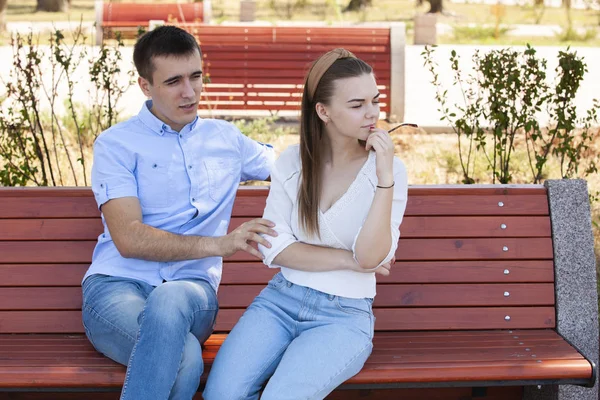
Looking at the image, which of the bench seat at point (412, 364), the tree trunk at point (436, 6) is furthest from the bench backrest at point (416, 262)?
the tree trunk at point (436, 6)

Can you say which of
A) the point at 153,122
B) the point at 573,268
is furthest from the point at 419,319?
the point at 153,122

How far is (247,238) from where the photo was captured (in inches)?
134

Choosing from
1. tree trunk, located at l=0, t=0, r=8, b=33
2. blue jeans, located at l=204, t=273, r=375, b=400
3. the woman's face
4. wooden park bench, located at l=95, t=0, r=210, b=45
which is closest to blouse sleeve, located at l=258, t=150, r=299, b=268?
blue jeans, located at l=204, t=273, r=375, b=400

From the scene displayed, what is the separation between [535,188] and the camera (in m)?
4.03

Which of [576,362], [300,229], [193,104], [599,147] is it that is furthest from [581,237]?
[599,147]

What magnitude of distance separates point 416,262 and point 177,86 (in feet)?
4.07

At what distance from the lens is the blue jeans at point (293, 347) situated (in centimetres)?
309

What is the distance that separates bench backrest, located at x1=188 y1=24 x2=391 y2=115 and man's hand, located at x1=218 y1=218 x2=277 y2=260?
7285 millimetres

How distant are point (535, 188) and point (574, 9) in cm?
2874

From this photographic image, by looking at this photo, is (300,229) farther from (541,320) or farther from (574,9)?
(574,9)

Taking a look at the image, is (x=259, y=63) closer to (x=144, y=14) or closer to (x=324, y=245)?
(x=144, y=14)

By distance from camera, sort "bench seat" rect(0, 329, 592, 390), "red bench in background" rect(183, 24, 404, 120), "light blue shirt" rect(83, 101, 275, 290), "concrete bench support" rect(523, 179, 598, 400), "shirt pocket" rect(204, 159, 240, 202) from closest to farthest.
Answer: "bench seat" rect(0, 329, 592, 390) < "light blue shirt" rect(83, 101, 275, 290) < "shirt pocket" rect(204, 159, 240, 202) < "concrete bench support" rect(523, 179, 598, 400) < "red bench in background" rect(183, 24, 404, 120)

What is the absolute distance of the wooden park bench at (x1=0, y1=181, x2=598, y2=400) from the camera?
152 inches

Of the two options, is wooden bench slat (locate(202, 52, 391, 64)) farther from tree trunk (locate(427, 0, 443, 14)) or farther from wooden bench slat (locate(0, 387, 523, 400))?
tree trunk (locate(427, 0, 443, 14))
